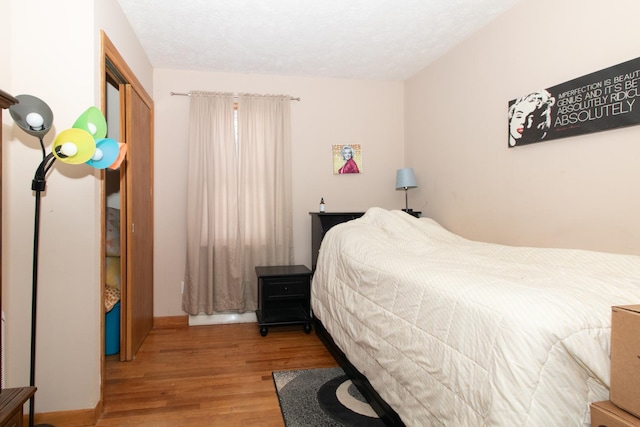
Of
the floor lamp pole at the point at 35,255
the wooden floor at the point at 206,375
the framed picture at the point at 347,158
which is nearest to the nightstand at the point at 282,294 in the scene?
the wooden floor at the point at 206,375

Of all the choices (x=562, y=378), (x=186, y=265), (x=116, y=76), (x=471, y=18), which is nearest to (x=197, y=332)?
(x=186, y=265)

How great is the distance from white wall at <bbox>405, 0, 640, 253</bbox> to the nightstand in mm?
1433

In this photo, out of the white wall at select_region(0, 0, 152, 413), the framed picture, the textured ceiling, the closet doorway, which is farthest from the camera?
the framed picture

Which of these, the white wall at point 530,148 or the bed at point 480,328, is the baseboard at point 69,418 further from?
the white wall at point 530,148

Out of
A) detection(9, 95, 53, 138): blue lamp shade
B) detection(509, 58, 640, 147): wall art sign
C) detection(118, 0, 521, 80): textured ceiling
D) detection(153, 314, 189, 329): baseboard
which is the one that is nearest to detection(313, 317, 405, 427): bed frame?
detection(153, 314, 189, 329): baseboard

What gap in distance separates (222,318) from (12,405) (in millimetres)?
2618

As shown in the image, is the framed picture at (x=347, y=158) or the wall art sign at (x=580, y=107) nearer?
the wall art sign at (x=580, y=107)

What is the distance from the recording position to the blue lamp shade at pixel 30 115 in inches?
66.3

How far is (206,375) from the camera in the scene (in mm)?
2607

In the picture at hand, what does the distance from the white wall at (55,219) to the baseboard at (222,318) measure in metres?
1.71

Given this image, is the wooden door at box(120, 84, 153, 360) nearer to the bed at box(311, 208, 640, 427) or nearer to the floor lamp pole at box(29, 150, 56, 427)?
the floor lamp pole at box(29, 150, 56, 427)

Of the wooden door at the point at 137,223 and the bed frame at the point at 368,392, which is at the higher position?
the wooden door at the point at 137,223

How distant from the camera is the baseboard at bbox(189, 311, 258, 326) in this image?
149 inches

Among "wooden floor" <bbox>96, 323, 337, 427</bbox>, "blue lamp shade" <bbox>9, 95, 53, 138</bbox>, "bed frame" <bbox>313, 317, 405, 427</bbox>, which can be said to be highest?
"blue lamp shade" <bbox>9, 95, 53, 138</bbox>
